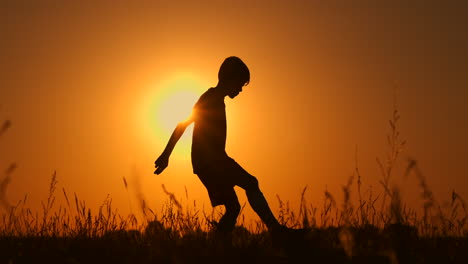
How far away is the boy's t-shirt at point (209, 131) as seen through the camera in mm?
5844

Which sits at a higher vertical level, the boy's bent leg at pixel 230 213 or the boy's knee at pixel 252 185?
the boy's knee at pixel 252 185

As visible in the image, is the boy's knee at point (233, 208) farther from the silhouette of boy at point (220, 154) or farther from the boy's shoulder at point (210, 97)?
the boy's shoulder at point (210, 97)

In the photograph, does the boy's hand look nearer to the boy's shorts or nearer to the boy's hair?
the boy's shorts

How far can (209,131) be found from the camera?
19.5 feet

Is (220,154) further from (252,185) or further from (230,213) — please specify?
(230,213)

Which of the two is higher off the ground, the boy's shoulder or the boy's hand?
the boy's shoulder

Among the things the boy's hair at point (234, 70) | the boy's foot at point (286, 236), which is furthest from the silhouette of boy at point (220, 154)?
the boy's foot at point (286, 236)

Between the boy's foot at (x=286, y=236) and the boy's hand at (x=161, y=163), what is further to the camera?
the boy's hand at (x=161, y=163)

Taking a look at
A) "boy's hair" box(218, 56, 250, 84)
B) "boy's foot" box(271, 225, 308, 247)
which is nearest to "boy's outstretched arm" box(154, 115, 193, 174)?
"boy's hair" box(218, 56, 250, 84)

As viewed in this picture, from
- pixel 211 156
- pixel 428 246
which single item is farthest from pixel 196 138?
pixel 428 246

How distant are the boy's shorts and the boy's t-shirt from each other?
0.05 metres

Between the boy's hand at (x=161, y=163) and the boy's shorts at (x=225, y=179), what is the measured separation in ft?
1.29

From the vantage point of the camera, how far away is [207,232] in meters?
5.73

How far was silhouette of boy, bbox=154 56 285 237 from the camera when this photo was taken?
5.75 metres
